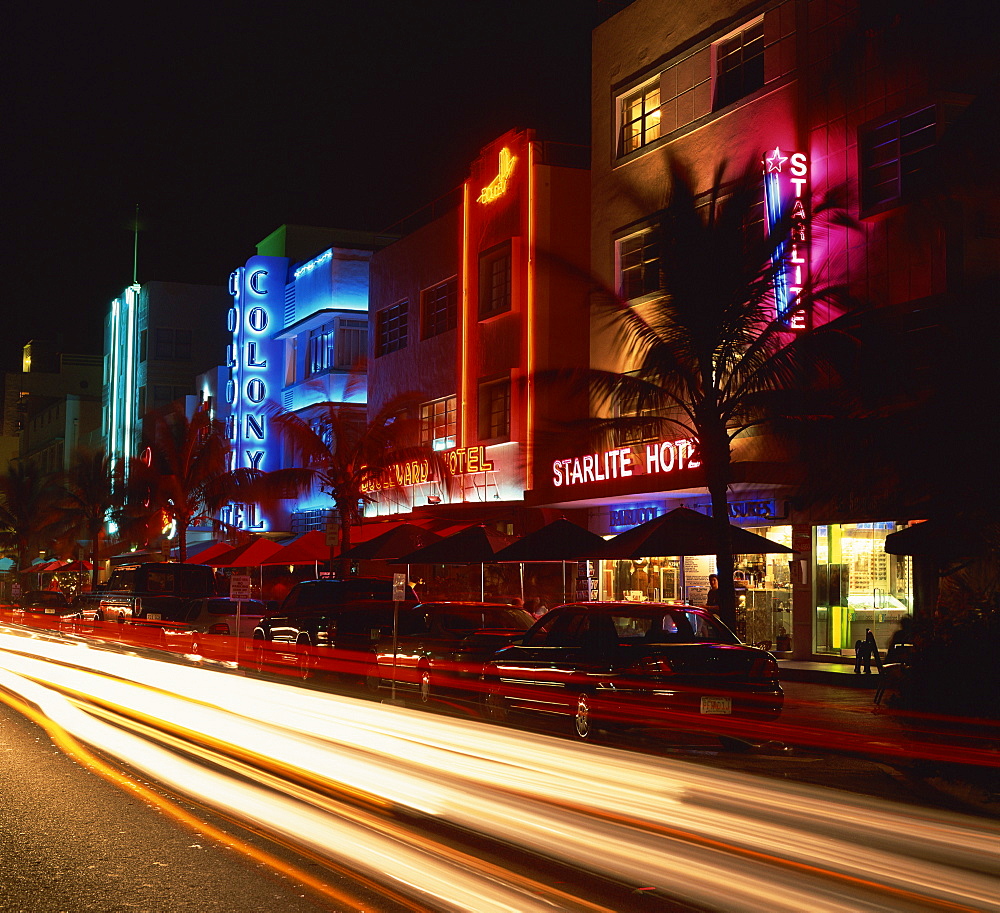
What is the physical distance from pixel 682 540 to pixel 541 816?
12.3 m

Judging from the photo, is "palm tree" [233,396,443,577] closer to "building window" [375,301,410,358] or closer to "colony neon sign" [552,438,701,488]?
"building window" [375,301,410,358]

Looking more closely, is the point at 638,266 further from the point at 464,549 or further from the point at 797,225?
the point at 797,225

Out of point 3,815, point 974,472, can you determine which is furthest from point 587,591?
point 3,815

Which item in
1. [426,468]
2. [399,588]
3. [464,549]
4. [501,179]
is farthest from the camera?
[426,468]

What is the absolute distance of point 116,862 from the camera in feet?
24.9

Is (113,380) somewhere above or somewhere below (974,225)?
above

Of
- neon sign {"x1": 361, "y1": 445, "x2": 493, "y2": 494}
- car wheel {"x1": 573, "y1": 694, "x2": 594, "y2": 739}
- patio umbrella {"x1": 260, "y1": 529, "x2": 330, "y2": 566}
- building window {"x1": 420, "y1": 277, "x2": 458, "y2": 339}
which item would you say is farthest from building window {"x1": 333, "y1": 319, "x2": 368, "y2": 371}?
car wheel {"x1": 573, "y1": 694, "x2": 594, "y2": 739}

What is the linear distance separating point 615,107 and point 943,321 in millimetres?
12969

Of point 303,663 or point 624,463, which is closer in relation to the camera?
point 303,663

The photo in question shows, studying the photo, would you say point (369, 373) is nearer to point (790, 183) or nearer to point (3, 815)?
point (790, 183)

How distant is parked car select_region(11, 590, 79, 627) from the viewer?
4347cm

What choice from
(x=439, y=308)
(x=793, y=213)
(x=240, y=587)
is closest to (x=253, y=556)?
(x=240, y=587)

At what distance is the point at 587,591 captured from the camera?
96.5 feet

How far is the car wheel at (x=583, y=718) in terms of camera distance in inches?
533
